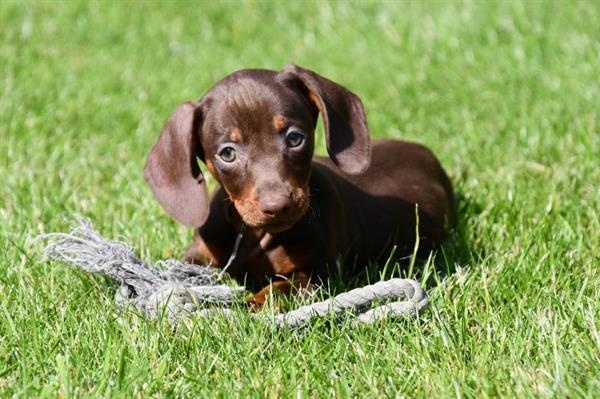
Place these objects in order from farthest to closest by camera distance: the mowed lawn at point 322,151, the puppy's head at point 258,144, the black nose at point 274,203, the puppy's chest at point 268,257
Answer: the puppy's chest at point 268,257, the puppy's head at point 258,144, the black nose at point 274,203, the mowed lawn at point 322,151

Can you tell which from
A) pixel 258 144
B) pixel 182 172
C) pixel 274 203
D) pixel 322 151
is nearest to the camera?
pixel 274 203

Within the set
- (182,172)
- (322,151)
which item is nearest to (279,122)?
(182,172)

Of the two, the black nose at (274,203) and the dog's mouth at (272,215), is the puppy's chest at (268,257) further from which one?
the black nose at (274,203)

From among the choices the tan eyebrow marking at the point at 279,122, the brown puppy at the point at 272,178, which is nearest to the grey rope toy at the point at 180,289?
the brown puppy at the point at 272,178

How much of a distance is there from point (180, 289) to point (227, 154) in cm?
53

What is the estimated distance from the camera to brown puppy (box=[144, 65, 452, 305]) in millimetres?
3621

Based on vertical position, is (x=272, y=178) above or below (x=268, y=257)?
above

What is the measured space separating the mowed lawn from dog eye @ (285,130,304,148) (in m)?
0.64

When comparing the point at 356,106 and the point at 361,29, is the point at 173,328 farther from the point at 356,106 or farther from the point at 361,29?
the point at 361,29

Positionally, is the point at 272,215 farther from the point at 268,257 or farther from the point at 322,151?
the point at 322,151

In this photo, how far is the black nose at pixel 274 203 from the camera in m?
3.45

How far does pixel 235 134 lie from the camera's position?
3646 mm

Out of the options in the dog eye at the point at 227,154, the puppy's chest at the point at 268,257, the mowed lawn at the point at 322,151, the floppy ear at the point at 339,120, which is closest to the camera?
the mowed lawn at the point at 322,151

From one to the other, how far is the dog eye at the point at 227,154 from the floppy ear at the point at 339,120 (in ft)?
1.19
